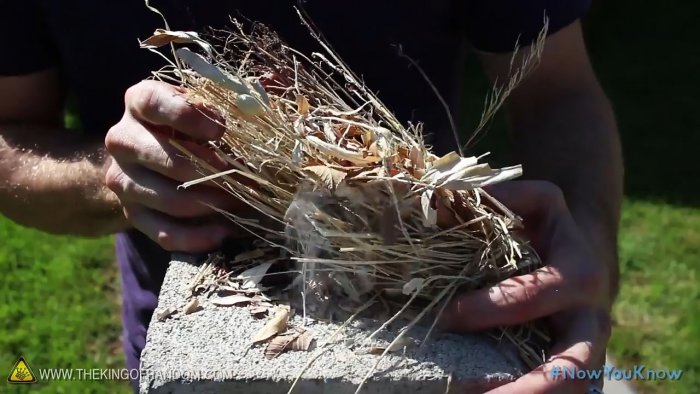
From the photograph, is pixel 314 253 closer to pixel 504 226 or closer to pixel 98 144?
pixel 504 226

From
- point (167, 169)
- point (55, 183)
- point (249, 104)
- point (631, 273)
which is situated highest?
point (249, 104)

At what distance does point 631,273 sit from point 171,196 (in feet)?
8.37

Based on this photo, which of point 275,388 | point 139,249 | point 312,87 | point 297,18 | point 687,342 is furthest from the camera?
point 687,342

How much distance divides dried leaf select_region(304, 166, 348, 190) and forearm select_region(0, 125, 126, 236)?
0.55 metres

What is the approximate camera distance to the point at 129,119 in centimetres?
110

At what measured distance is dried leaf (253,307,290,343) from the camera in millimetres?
972

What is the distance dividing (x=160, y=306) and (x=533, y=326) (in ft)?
1.50

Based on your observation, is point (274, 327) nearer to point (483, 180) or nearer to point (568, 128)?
point (483, 180)

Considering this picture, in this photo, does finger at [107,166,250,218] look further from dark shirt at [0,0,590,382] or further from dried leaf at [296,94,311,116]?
dark shirt at [0,0,590,382]

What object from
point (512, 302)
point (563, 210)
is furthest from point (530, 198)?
point (512, 302)

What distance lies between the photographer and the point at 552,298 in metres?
0.97

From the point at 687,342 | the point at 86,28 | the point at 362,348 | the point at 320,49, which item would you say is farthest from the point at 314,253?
the point at 687,342

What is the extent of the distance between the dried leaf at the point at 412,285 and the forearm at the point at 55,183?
607 millimetres

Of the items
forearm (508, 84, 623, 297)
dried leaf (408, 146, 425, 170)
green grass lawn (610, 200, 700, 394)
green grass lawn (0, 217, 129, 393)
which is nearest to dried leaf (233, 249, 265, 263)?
dried leaf (408, 146, 425, 170)
